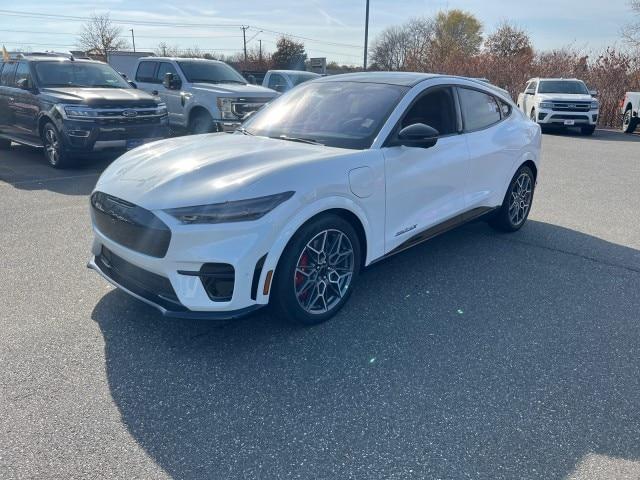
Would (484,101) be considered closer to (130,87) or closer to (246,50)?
(130,87)

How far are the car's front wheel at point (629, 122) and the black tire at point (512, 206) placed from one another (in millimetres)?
15084

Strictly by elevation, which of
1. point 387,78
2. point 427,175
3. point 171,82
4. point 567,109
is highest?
point 387,78

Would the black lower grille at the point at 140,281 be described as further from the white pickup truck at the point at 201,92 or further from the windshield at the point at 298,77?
the windshield at the point at 298,77

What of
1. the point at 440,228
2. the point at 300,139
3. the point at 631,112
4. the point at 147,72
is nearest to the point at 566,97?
the point at 631,112

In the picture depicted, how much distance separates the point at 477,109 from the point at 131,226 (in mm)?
3462

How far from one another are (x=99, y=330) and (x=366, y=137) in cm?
233

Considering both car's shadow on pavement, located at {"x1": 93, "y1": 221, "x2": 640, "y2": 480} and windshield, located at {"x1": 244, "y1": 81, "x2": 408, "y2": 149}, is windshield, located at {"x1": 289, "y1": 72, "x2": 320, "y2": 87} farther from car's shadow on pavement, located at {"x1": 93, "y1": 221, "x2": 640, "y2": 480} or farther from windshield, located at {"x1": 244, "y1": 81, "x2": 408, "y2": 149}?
car's shadow on pavement, located at {"x1": 93, "y1": 221, "x2": 640, "y2": 480}

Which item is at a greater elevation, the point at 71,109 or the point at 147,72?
the point at 147,72

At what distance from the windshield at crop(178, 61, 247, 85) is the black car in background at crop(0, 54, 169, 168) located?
159 centimetres

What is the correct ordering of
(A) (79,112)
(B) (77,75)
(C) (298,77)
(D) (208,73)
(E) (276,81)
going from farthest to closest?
(E) (276,81)
(C) (298,77)
(D) (208,73)
(B) (77,75)
(A) (79,112)

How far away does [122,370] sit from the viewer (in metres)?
3.06

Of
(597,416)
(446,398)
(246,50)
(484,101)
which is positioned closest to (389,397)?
(446,398)

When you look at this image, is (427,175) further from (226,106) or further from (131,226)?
(226,106)

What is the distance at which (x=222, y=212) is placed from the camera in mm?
3010
